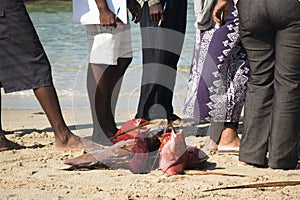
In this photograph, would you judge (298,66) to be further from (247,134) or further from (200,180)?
(200,180)

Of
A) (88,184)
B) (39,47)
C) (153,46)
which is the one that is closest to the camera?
(88,184)

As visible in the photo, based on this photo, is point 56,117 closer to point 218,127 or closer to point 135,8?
point 135,8

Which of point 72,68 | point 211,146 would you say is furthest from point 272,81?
point 72,68

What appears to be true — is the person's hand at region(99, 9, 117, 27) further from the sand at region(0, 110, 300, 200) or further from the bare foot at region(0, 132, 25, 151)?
the bare foot at region(0, 132, 25, 151)

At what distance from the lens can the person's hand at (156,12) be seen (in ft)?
19.9

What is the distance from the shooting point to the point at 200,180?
4949mm

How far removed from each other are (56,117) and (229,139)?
1.22 meters

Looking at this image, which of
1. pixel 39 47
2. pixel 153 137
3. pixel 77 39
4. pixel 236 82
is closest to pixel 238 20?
pixel 236 82

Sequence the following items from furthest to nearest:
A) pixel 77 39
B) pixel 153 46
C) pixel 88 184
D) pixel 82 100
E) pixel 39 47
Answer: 1. pixel 77 39
2. pixel 82 100
3. pixel 153 46
4. pixel 39 47
5. pixel 88 184

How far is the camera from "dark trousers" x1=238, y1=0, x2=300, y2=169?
4.97 m

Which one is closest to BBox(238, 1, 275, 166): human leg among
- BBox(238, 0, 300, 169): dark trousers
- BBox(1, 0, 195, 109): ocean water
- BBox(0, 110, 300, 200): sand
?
BBox(238, 0, 300, 169): dark trousers

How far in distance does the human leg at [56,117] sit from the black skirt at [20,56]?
3.0 inches

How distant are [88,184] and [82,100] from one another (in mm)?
3424

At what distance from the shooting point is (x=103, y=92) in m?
6.00
